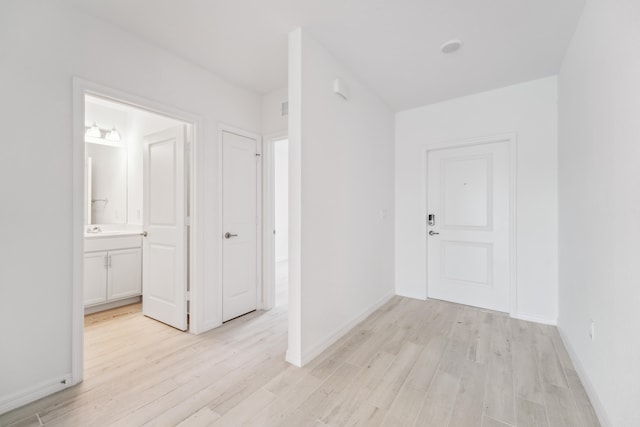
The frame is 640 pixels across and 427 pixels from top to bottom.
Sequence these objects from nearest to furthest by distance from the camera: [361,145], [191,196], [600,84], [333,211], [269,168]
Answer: [600,84] → [333,211] → [191,196] → [361,145] → [269,168]

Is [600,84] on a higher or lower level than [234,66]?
lower

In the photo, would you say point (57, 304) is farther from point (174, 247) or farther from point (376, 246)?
point (376, 246)

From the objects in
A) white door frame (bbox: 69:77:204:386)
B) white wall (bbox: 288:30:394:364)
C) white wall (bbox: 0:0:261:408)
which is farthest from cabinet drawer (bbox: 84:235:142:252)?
white wall (bbox: 288:30:394:364)

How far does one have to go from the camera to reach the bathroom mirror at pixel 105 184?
146 inches

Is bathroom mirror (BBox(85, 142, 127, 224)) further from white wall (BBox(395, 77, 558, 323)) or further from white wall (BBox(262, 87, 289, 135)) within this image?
white wall (BBox(395, 77, 558, 323))

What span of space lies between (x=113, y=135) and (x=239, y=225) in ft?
7.98

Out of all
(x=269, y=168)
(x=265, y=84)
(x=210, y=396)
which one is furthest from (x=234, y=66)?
(x=210, y=396)

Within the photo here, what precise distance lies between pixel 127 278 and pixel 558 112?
5355mm

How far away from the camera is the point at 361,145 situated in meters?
3.03

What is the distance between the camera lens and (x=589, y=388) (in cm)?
175

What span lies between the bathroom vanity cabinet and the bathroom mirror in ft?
2.31

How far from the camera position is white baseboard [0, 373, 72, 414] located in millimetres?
1611

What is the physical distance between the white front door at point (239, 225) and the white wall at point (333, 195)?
3.71 ft

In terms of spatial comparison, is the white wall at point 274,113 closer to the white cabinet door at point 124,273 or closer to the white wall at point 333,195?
the white wall at point 333,195
